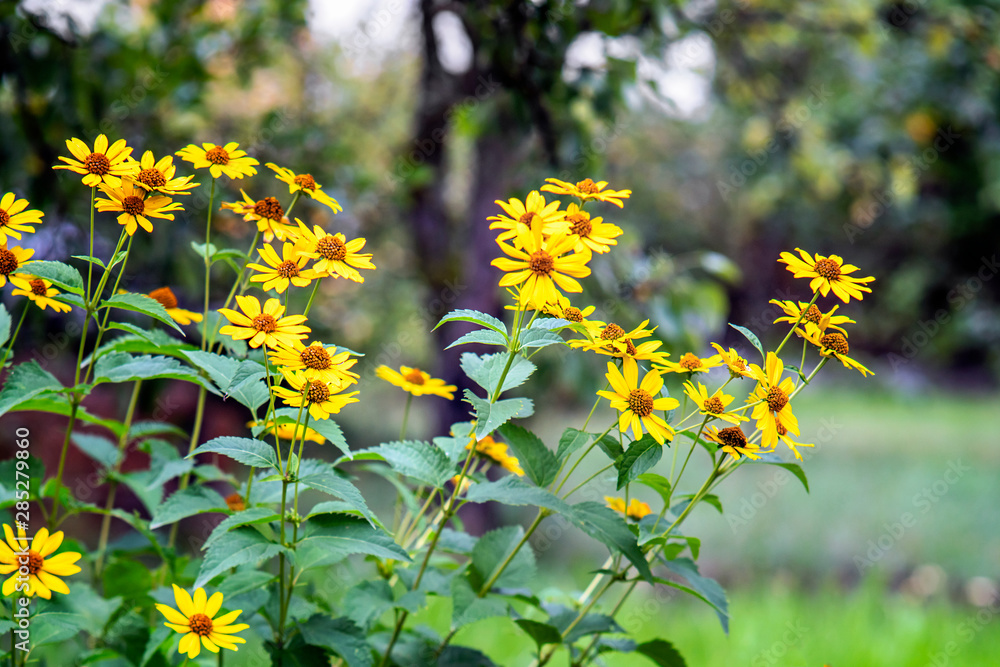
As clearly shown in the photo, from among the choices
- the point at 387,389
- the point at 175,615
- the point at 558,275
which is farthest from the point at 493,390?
the point at 387,389

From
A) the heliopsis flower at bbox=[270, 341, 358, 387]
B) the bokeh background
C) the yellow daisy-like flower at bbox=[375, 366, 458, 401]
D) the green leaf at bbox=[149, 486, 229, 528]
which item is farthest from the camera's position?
the bokeh background

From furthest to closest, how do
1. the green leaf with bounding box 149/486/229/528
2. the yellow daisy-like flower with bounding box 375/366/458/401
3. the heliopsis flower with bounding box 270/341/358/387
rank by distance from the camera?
the yellow daisy-like flower with bounding box 375/366/458/401 < the green leaf with bounding box 149/486/229/528 < the heliopsis flower with bounding box 270/341/358/387

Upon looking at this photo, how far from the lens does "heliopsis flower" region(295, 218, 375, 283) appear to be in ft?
2.56

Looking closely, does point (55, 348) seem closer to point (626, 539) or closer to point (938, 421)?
point (626, 539)

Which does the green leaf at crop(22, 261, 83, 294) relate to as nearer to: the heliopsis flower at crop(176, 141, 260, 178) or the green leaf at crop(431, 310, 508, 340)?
the heliopsis flower at crop(176, 141, 260, 178)

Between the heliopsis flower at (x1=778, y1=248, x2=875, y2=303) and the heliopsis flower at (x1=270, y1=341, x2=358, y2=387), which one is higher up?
the heliopsis flower at (x1=778, y1=248, x2=875, y2=303)

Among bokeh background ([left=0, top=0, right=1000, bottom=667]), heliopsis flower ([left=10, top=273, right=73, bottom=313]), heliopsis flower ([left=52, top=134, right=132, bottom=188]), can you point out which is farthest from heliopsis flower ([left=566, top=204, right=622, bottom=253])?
bokeh background ([left=0, top=0, right=1000, bottom=667])

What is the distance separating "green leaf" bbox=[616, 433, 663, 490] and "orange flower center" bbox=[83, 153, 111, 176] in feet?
2.23

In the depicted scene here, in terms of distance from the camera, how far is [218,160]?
0.87 m

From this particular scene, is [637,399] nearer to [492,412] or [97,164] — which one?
[492,412]

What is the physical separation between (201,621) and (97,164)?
0.53m

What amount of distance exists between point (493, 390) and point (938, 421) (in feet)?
24.0

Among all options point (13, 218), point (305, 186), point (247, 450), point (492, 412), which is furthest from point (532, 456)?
point (13, 218)

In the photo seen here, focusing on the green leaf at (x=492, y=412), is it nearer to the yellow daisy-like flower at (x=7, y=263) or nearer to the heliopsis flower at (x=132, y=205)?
the heliopsis flower at (x=132, y=205)
